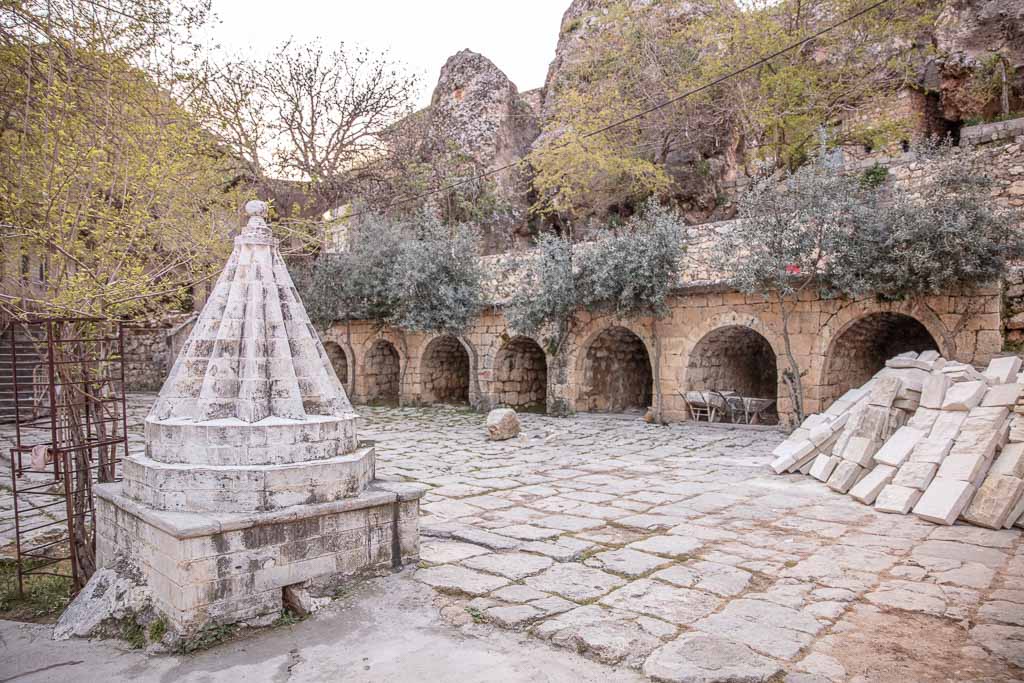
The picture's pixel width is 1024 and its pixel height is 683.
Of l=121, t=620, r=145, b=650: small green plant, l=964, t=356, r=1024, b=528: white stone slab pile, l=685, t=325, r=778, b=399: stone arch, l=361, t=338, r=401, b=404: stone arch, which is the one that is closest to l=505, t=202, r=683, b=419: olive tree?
l=685, t=325, r=778, b=399: stone arch

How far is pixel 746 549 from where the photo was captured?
17.2 ft

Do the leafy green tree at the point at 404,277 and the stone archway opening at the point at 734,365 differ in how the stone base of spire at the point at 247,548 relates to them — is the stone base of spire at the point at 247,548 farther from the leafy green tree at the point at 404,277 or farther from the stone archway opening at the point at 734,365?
the leafy green tree at the point at 404,277

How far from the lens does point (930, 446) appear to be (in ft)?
21.4

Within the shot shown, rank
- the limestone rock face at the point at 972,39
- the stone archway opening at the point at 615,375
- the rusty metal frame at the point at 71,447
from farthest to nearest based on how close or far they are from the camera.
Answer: the limestone rock face at the point at 972,39, the stone archway opening at the point at 615,375, the rusty metal frame at the point at 71,447

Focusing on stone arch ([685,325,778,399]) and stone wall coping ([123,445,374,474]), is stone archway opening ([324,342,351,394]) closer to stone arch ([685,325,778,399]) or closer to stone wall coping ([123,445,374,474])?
stone arch ([685,325,778,399])

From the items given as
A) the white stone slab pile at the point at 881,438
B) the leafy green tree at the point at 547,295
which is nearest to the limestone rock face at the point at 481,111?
the leafy green tree at the point at 547,295

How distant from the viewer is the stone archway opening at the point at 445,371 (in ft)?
58.6

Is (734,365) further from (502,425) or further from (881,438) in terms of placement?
(881,438)

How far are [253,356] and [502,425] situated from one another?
7223mm

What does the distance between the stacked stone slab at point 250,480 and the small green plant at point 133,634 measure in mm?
183

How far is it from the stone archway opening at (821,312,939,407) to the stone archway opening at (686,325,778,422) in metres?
1.68

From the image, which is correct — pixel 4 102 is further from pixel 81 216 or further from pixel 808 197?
pixel 808 197


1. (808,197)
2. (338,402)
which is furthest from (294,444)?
(808,197)

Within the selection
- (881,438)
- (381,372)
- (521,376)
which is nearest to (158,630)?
(881,438)
